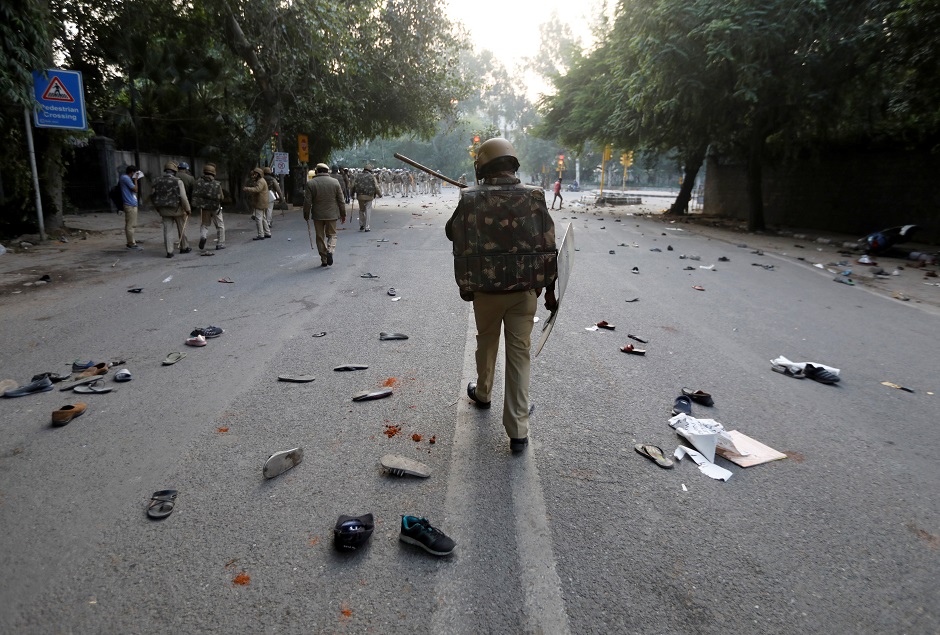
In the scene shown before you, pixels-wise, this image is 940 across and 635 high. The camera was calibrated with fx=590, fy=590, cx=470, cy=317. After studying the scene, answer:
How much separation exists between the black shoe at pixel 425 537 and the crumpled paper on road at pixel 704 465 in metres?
1.63

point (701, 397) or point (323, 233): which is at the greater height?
point (323, 233)

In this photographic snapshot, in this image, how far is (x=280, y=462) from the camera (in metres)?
3.35

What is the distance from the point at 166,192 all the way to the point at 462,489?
1042cm

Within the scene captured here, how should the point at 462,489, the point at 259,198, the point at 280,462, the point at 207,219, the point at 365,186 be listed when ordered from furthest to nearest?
the point at 365,186 < the point at 259,198 < the point at 207,219 < the point at 280,462 < the point at 462,489

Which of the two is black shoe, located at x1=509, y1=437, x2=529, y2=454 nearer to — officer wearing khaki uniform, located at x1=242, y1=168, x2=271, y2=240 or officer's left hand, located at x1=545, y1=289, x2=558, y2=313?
officer's left hand, located at x1=545, y1=289, x2=558, y2=313

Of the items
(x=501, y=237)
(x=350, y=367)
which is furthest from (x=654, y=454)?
(x=350, y=367)

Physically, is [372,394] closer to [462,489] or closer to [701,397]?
[462,489]

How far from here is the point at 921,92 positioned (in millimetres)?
13547

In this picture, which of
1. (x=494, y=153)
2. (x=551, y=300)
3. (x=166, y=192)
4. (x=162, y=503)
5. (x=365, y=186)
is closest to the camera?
(x=162, y=503)

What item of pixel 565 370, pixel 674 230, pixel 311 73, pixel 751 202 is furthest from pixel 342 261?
pixel 751 202

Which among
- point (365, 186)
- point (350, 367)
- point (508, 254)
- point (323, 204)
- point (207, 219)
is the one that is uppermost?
point (365, 186)

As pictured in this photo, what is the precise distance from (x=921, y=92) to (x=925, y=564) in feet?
49.4

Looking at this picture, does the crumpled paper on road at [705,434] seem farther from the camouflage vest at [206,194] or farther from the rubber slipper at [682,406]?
the camouflage vest at [206,194]

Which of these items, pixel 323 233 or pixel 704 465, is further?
pixel 323 233
